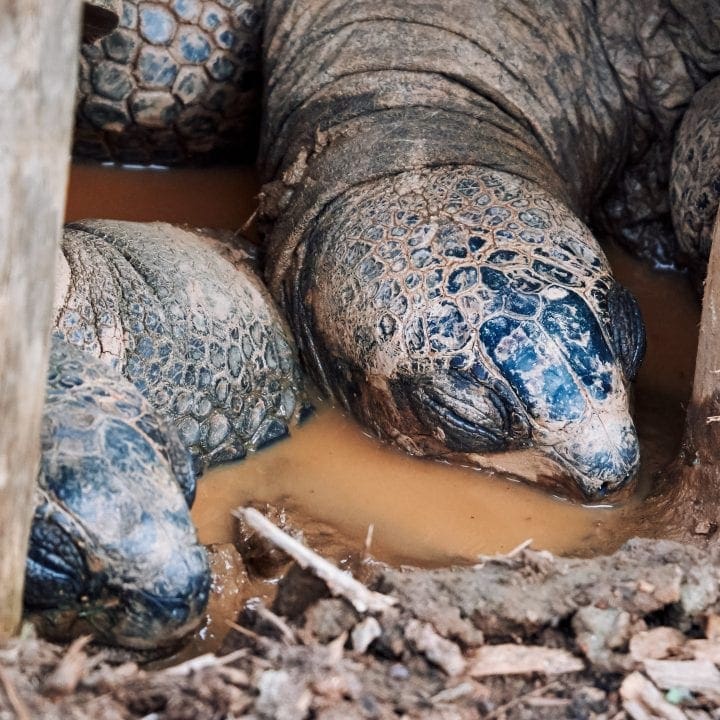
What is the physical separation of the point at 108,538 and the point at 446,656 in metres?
0.64

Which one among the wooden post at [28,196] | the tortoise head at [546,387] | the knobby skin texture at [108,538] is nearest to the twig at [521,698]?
the knobby skin texture at [108,538]

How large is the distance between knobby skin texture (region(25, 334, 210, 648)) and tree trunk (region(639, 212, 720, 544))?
138cm

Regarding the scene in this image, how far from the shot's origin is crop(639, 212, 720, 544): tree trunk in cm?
326

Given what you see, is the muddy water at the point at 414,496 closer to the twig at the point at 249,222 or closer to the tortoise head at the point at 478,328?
the tortoise head at the point at 478,328

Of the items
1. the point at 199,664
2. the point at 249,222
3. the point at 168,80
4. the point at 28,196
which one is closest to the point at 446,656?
the point at 199,664

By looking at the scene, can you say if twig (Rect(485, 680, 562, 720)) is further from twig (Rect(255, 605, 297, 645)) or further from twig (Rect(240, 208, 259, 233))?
twig (Rect(240, 208, 259, 233))

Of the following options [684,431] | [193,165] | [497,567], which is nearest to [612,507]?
[684,431]

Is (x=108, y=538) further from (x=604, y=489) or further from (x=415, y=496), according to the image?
(x=604, y=489)

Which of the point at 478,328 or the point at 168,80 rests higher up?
the point at 168,80

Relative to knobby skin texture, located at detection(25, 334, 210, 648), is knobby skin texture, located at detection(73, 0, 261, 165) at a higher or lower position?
higher

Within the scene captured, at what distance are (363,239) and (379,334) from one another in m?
0.32

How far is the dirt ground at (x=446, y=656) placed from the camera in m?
2.14

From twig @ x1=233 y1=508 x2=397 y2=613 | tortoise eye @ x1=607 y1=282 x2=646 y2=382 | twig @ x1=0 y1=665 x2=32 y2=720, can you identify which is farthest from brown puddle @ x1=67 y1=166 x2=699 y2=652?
twig @ x1=0 y1=665 x2=32 y2=720

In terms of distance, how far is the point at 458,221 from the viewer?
358cm
